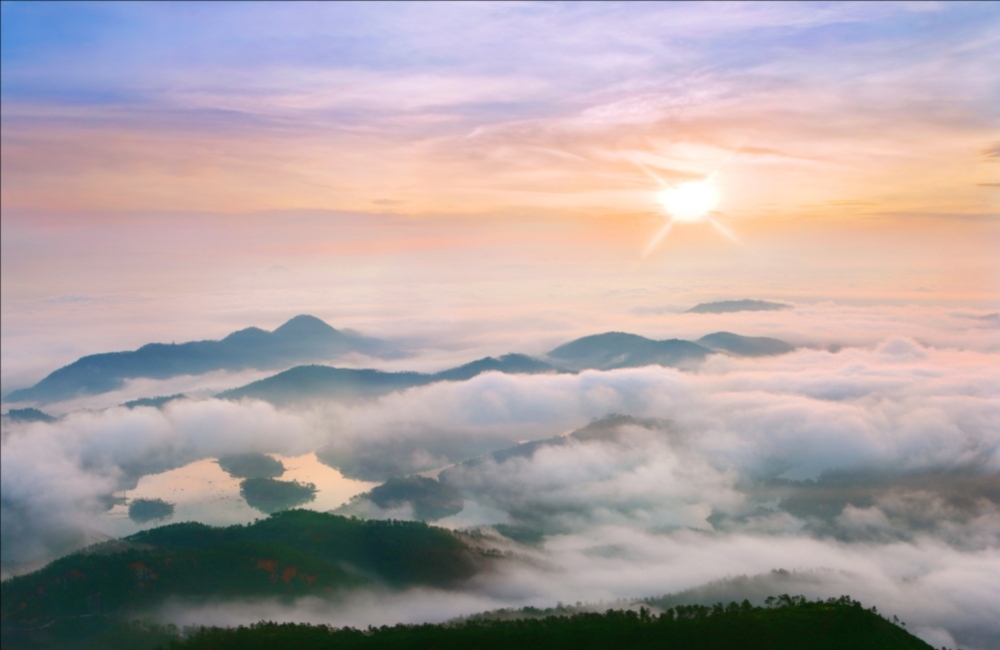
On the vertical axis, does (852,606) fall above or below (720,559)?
above

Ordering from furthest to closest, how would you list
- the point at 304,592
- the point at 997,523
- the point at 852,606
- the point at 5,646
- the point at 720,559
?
the point at 997,523, the point at 720,559, the point at 304,592, the point at 5,646, the point at 852,606

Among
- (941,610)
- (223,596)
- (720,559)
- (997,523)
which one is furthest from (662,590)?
(997,523)

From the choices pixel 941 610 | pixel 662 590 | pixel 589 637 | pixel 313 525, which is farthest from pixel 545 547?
pixel 589 637

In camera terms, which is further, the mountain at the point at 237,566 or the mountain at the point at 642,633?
the mountain at the point at 237,566

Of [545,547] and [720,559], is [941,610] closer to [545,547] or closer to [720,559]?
[720,559]

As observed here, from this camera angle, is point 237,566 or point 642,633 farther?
point 237,566

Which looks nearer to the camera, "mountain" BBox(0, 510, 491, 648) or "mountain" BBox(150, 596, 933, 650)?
"mountain" BBox(150, 596, 933, 650)

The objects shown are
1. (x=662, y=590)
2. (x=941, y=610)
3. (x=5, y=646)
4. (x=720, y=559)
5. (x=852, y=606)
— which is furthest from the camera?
(x=720, y=559)

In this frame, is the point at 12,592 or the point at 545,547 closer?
the point at 12,592
